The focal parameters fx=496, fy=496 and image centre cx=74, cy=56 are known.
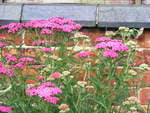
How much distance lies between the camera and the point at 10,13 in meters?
2.14

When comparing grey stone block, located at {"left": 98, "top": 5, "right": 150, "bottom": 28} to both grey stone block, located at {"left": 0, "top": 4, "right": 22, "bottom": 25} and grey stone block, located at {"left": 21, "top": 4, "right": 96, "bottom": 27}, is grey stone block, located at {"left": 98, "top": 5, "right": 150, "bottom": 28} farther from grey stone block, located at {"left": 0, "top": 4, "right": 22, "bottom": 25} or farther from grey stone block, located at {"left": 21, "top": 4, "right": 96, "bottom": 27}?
grey stone block, located at {"left": 0, "top": 4, "right": 22, "bottom": 25}

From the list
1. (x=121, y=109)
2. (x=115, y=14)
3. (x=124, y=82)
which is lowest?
(x=121, y=109)

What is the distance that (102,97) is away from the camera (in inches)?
60.7

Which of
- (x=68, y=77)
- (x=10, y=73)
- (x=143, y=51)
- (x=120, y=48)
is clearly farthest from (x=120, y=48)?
(x=143, y=51)

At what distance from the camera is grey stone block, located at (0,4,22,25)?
2.12m

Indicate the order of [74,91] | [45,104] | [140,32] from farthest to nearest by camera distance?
[140,32] → [74,91] → [45,104]

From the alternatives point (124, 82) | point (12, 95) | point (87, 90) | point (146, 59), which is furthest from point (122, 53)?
point (146, 59)

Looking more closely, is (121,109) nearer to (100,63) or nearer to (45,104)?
(100,63)

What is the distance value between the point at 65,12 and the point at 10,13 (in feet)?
0.79

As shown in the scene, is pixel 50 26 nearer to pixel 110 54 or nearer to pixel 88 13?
pixel 110 54

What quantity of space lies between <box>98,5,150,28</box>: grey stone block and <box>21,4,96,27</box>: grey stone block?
0.14ft

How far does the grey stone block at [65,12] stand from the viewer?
2082 mm

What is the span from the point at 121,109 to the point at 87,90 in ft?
0.50

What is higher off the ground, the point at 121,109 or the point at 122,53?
the point at 122,53
